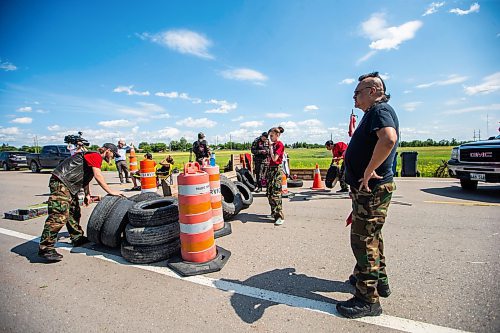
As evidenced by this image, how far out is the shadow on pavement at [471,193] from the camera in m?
7.61

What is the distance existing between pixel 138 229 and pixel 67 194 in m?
1.55

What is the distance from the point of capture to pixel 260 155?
9.59m

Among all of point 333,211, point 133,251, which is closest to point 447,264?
point 333,211

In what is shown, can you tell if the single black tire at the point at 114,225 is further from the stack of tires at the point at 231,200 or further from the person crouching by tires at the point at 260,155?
the person crouching by tires at the point at 260,155

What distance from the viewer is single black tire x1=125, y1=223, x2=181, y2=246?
12.6 feet

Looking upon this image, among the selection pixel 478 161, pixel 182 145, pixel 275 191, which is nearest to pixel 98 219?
pixel 275 191

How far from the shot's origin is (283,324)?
2.46 meters

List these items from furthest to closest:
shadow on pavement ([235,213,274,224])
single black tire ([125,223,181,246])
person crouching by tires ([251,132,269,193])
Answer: person crouching by tires ([251,132,269,193]), shadow on pavement ([235,213,274,224]), single black tire ([125,223,181,246])

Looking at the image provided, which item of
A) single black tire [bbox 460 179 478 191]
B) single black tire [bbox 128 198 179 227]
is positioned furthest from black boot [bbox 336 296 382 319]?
single black tire [bbox 460 179 478 191]

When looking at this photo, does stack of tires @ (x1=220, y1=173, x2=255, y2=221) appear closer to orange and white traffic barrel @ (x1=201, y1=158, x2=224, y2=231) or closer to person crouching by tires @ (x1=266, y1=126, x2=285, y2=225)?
orange and white traffic barrel @ (x1=201, y1=158, x2=224, y2=231)

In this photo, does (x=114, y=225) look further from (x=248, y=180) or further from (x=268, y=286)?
(x=248, y=180)

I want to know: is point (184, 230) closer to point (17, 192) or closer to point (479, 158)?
point (479, 158)

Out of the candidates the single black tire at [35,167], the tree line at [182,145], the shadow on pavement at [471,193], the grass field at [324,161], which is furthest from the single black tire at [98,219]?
the tree line at [182,145]

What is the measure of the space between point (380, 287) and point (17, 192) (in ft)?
47.7
